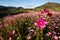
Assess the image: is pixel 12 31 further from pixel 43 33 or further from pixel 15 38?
pixel 43 33

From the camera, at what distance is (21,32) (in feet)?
12.3

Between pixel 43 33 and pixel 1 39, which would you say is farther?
pixel 43 33

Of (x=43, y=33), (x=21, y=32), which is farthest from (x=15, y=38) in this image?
(x=43, y=33)

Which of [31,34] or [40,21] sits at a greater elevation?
[40,21]

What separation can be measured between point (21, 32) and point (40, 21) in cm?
46

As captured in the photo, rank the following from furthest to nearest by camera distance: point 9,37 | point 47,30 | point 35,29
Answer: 1. point 47,30
2. point 35,29
3. point 9,37

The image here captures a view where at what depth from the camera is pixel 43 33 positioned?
379 cm

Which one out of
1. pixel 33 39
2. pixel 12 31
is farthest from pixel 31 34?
pixel 12 31

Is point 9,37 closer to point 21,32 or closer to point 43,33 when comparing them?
point 21,32

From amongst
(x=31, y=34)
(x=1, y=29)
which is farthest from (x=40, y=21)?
(x=1, y=29)

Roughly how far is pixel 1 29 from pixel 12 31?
0.43m

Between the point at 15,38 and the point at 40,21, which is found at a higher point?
the point at 40,21

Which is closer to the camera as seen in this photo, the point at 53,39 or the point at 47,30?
the point at 53,39

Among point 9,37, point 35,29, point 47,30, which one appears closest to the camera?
point 9,37
